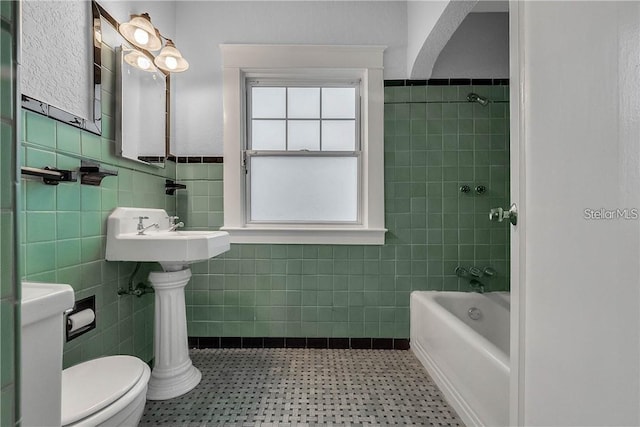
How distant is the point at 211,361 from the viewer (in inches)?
78.4

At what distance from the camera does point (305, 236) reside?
2.16 meters

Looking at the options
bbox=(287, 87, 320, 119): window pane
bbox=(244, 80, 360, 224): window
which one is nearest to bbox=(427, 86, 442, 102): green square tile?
bbox=(244, 80, 360, 224): window

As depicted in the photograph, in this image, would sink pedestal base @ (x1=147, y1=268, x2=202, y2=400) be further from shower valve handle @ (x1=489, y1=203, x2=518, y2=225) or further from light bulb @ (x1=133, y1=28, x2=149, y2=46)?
shower valve handle @ (x1=489, y1=203, x2=518, y2=225)

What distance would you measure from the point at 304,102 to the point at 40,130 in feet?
5.10

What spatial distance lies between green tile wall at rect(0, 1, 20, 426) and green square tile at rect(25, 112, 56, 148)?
3.45 feet

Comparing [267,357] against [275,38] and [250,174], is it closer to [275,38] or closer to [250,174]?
[250,174]

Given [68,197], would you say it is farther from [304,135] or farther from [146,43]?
[304,135]

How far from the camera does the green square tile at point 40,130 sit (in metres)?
1.11

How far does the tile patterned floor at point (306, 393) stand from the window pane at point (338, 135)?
4.88 ft

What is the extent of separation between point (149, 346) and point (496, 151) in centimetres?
272

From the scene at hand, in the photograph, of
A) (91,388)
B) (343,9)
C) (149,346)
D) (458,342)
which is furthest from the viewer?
(343,9)

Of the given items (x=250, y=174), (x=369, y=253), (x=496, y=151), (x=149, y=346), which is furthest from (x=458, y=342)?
(x=149, y=346)

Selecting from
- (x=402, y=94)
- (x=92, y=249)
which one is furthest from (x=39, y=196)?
(x=402, y=94)

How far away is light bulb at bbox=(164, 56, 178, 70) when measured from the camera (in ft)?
5.91
